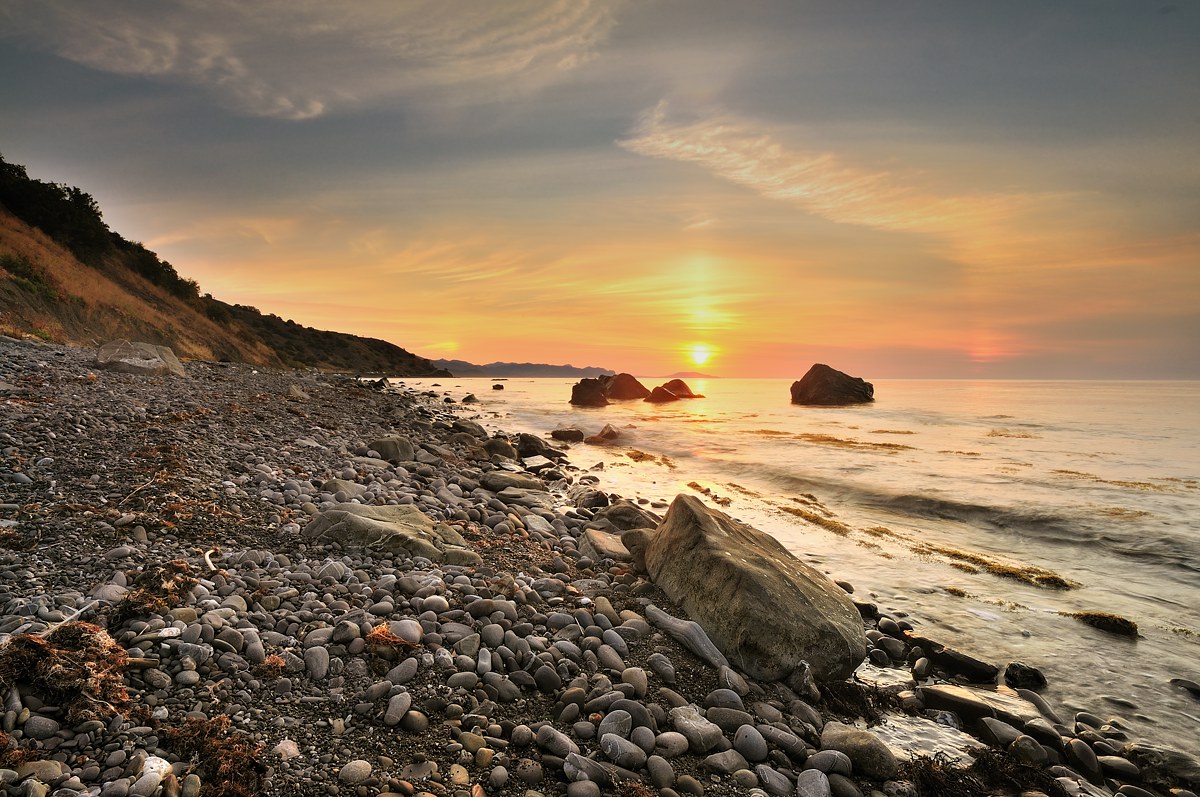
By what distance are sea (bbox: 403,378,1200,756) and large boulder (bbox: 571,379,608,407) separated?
2330 centimetres

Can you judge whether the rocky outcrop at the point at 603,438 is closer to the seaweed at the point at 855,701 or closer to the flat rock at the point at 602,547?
the flat rock at the point at 602,547

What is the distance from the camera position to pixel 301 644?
4.42 metres

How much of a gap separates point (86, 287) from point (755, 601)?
43.8 metres

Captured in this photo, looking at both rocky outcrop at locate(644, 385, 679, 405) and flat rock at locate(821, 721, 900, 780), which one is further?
rocky outcrop at locate(644, 385, 679, 405)

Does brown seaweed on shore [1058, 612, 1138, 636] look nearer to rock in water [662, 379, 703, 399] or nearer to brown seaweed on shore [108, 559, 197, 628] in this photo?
brown seaweed on shore [108, 559, 197, 628]

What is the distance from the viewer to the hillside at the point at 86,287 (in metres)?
25.7

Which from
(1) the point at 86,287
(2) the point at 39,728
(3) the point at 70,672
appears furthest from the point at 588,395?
(2) the point at 39,728

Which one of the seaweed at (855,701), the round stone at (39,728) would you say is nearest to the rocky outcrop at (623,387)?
the seaweed at (855,701)

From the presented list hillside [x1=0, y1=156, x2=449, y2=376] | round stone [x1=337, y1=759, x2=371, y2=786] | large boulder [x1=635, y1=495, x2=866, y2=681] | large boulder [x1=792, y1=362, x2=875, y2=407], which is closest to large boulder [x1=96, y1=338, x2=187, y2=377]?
hillside [x1=0, y1=156, x2=449, y2=376]

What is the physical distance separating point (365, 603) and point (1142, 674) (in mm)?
8766

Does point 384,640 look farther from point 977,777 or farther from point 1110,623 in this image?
point 1110,623

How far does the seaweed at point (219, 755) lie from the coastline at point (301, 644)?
2cm

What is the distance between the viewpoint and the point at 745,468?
19734 millimetres

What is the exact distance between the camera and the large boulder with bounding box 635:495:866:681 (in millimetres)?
5398
